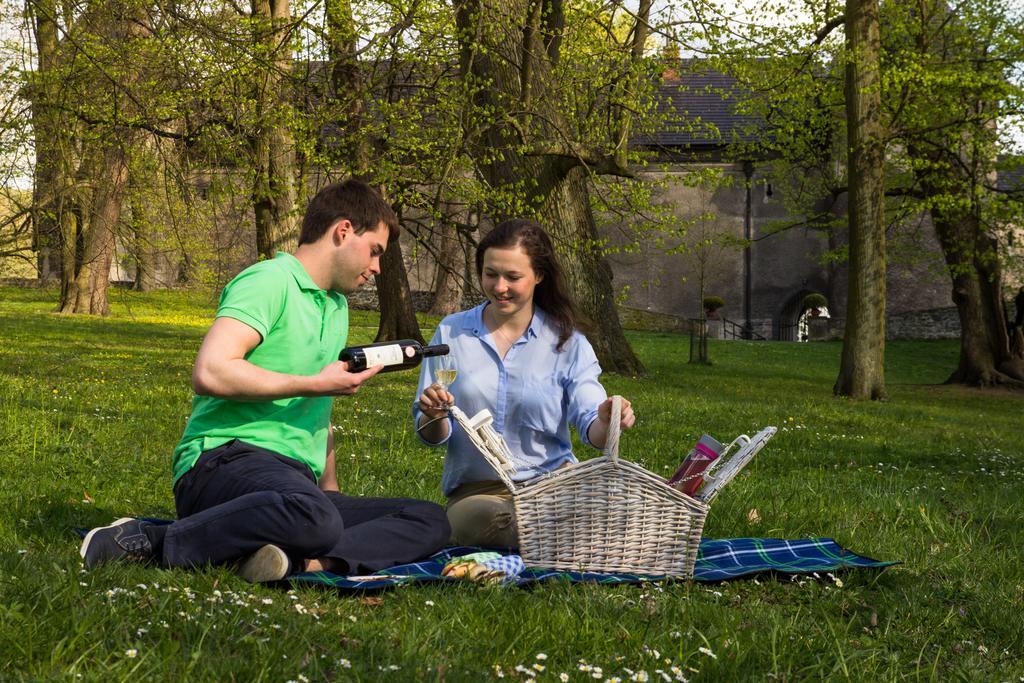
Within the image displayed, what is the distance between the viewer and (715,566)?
4348 mm

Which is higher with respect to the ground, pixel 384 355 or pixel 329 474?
pixel 384 355

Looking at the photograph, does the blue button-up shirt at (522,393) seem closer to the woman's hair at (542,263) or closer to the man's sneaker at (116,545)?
the woman's hair at (542,263)

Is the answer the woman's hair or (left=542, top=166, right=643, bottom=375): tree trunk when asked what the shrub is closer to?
(left=542, top=166, right=643, bottom=375): tree trunk

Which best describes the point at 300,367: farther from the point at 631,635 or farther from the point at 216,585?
the point at 631,635

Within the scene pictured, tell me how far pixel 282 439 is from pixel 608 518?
49.0 inches

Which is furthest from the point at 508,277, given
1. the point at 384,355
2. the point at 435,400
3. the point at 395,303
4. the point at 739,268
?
the point at 739,268

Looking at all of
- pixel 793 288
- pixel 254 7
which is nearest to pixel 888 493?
pixel 254 7

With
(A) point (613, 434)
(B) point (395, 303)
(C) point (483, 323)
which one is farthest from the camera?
(B) point (395, 303)

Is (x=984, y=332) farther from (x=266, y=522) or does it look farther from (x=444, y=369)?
(x=266, y=522)

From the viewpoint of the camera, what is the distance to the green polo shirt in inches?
156

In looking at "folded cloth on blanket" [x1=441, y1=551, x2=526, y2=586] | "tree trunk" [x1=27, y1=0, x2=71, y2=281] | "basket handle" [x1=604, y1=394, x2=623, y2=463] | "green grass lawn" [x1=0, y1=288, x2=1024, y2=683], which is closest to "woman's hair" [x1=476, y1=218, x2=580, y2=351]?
"basket handle" [x1=604, y1=394, x2=623, y2=463]

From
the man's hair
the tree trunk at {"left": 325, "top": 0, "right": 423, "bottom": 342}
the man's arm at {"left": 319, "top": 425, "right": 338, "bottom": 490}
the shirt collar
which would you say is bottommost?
the man's arm at {"left": 319, "top": 425, "right": 338, "bottom": 490}

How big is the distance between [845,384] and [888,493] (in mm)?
10673

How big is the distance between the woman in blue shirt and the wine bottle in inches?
19.5
